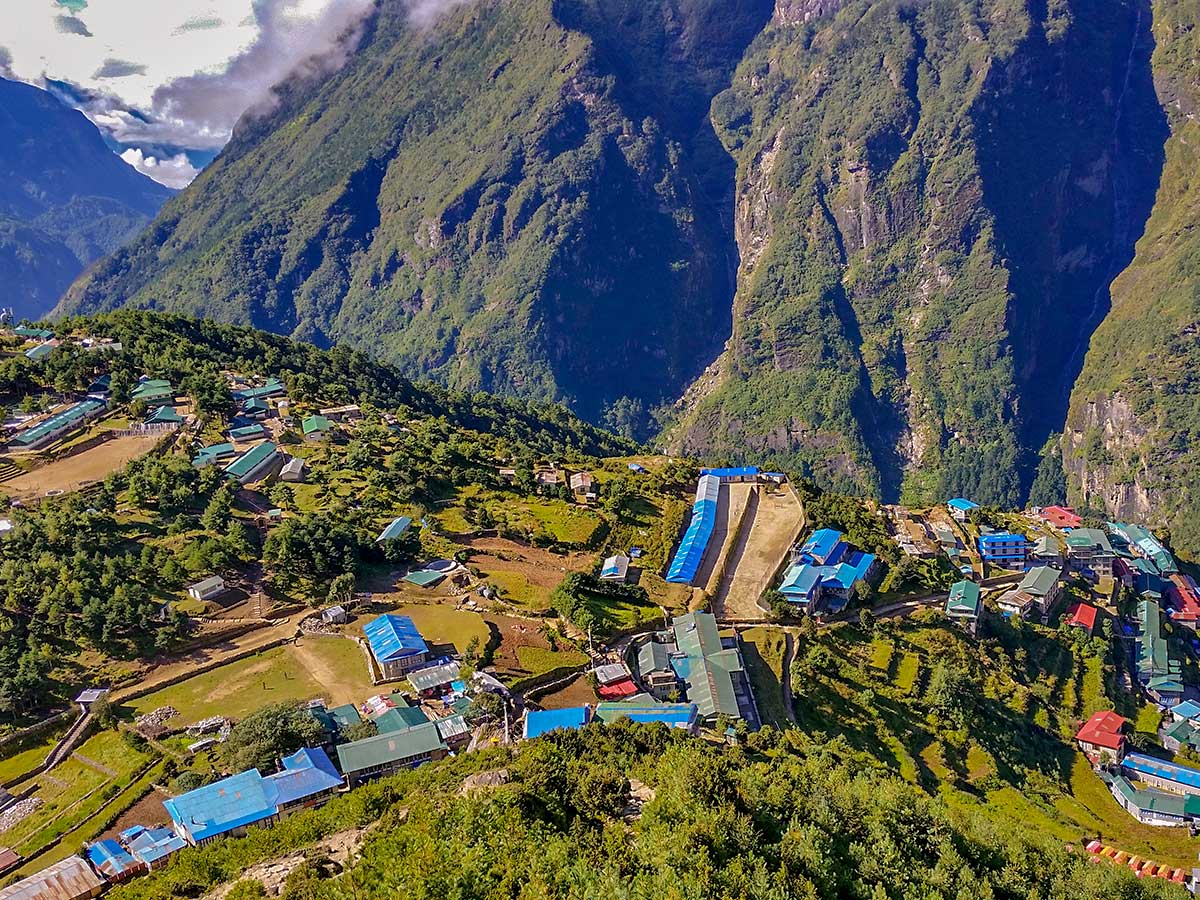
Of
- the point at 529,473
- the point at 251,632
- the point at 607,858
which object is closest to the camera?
the point at 607,858

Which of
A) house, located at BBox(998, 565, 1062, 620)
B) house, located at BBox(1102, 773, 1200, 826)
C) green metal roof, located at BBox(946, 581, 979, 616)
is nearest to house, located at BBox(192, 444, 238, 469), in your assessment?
green metal roof, located at BBox(946, 581, 979, 616)

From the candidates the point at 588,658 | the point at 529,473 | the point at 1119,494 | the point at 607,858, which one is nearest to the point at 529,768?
the point at 607,858

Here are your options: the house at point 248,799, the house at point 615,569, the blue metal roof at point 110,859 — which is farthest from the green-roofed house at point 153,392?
the blue metal roof at point 110,859

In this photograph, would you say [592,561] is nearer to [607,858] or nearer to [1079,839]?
[1079,839]

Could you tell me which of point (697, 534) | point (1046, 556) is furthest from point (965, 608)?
point (697, 534)

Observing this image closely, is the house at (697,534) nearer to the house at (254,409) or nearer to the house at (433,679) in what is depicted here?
the house at (433,679)

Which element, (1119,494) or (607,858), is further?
(1119,494)

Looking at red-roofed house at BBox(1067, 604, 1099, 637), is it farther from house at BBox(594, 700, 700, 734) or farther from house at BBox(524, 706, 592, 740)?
house at BBox(524, 706, 592, 740)
